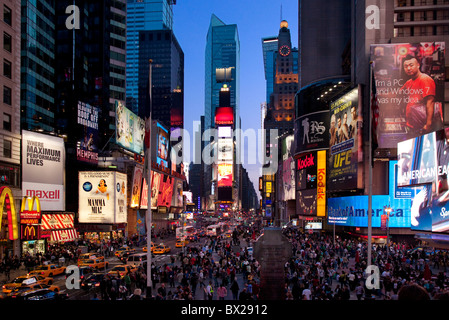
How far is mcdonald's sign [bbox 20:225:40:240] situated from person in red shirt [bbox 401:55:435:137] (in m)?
48.2

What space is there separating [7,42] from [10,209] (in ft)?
54.0

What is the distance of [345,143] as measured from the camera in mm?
71562

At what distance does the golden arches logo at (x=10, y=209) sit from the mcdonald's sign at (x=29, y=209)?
118cm

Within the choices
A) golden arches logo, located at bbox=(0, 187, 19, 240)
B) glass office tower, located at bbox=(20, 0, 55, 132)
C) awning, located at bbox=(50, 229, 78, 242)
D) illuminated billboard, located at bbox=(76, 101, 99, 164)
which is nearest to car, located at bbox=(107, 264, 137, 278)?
golden arches logo, located at bbox=(0, 187, 19, 240)

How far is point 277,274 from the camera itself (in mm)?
21984

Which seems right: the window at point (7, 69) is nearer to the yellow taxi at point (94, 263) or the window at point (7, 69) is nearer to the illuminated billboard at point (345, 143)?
the yellow taxi at point (94, 263)

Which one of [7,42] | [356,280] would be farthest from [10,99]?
[356,280]

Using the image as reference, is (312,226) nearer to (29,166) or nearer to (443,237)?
(443,237)

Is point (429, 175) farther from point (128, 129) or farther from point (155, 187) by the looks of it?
point (155, 187)

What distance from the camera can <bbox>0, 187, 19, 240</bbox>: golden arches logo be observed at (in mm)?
40188

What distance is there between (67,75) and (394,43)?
67773 mm

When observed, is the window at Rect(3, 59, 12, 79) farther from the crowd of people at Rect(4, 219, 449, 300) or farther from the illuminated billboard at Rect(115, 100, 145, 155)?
the illuminated billboard at Rect(115, 100, 145, 155)

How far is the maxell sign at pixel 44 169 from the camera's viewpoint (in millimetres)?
47094

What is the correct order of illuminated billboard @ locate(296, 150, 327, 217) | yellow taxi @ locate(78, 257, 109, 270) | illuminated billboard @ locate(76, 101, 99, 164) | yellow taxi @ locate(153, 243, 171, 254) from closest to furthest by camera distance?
yellow taxi @ locate(78, 257, 109, 270)
yellow taxi @ locate(153, 243, 171, 254)
illuminated billboard @ locate(76, 101, 99, 164)
illuminated billboard @ locate(296, 150, 327, 217)
